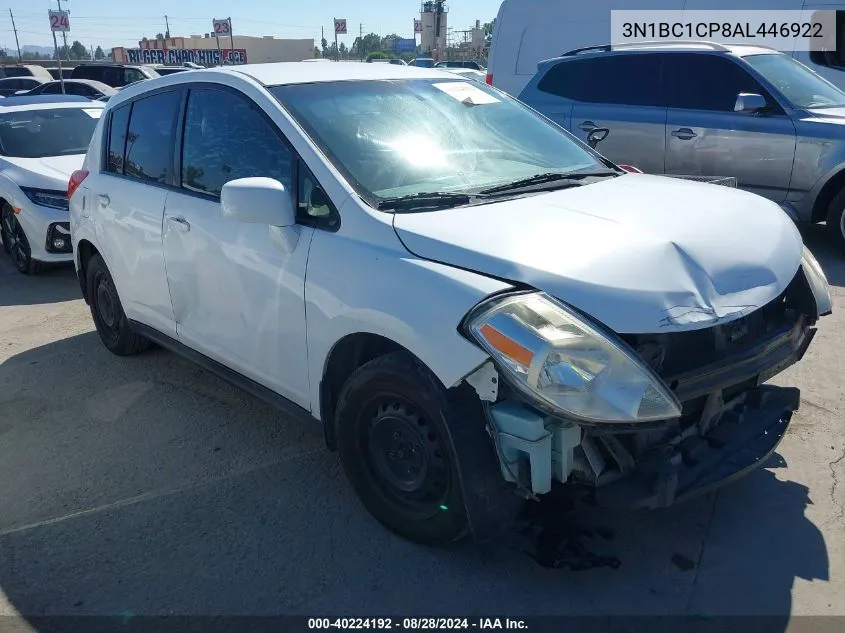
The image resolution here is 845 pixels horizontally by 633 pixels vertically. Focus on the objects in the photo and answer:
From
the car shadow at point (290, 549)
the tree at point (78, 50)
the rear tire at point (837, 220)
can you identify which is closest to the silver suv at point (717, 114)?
the rear tire at point (837, 220)

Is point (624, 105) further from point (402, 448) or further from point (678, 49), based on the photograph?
point (402, 448)

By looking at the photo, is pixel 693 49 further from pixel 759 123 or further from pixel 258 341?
pixel 258 341

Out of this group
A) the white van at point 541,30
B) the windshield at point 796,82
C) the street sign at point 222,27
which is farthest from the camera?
the street sign at point 222,27

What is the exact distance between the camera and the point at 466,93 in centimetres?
393

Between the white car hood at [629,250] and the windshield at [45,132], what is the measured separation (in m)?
6.81

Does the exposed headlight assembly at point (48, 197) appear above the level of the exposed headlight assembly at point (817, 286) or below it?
below

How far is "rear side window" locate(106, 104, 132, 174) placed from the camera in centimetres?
461

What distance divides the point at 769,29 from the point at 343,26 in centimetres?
3275

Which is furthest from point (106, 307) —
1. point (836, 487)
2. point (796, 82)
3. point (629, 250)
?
point (796, 82)

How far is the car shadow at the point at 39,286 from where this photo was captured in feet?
22.4

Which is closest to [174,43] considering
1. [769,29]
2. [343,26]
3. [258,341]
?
[343,26]

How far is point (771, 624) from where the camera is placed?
2.50 metres

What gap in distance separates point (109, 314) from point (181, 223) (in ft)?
5.37

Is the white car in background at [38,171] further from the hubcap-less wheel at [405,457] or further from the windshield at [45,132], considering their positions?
the hubcap-less wheel at [405,457]
